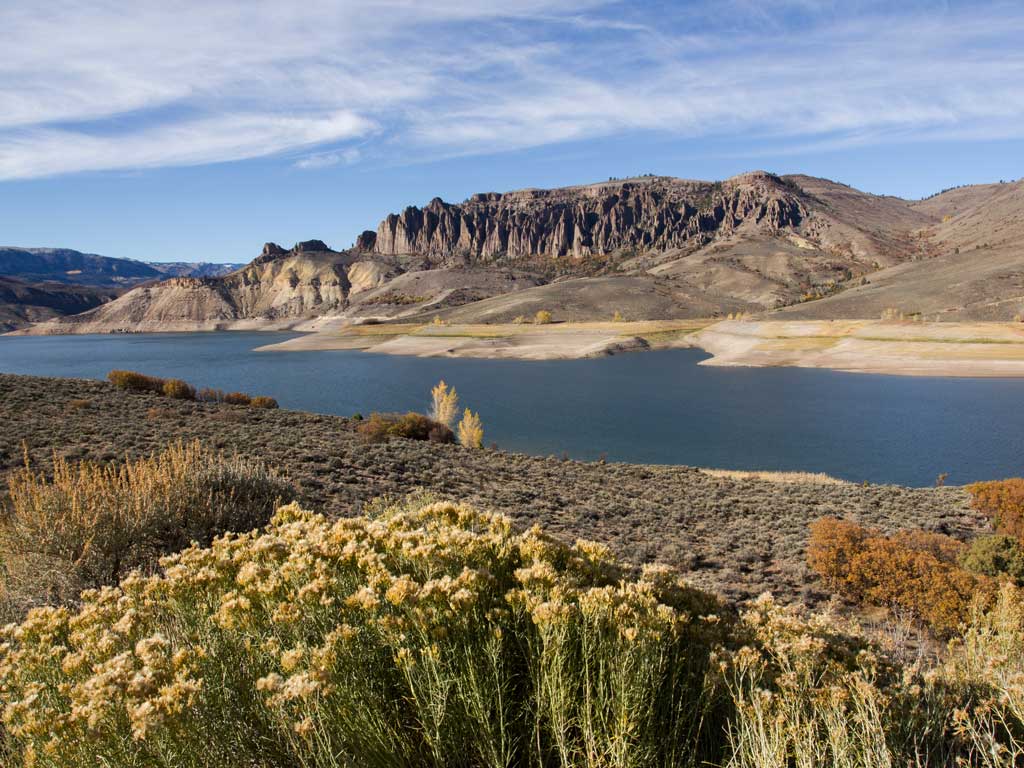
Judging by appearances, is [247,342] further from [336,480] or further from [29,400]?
[336,480]

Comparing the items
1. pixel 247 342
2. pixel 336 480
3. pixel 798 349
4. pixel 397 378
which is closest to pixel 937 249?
pixel 798 349

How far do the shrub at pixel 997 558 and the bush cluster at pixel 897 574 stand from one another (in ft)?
0.82

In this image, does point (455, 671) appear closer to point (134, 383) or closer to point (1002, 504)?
point (1002, 504)

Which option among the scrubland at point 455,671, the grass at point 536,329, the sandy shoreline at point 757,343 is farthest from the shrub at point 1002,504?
the grass at point 536,329

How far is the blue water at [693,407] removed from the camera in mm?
32812

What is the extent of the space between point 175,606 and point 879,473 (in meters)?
33.7

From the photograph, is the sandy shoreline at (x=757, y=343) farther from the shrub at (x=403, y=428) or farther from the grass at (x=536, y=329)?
the shrub at (x=403, y=428)

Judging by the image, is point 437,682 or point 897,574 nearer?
point 437,682

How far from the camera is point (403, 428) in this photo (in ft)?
83.8

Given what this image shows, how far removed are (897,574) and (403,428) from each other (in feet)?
63.8

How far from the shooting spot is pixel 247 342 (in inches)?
5221

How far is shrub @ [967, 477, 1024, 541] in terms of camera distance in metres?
14.2

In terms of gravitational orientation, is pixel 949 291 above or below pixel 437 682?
above

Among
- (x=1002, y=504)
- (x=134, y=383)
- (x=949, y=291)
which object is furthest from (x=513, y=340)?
(x=1002, y=504)
